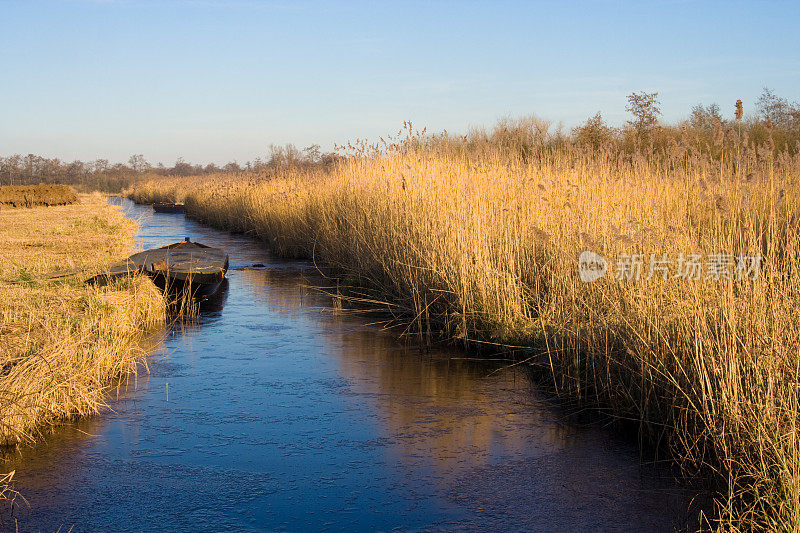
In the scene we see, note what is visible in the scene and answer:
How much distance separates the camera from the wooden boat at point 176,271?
29.1 ft

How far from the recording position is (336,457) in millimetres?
4332

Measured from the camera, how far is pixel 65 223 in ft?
57.4

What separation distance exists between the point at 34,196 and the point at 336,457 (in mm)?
26347

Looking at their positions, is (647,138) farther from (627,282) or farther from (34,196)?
(34,196)

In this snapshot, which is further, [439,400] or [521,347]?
[521,347]

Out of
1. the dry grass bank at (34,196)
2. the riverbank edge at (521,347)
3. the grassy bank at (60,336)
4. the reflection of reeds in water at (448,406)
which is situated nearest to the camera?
the riverbank edge at (521,347)

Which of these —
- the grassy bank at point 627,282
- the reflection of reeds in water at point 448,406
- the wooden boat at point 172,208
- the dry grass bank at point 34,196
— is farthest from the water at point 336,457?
the wooden boat at point 172,208

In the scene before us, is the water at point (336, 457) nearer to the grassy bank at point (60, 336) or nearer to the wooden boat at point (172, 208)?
the grassy bank at point (60, 336)

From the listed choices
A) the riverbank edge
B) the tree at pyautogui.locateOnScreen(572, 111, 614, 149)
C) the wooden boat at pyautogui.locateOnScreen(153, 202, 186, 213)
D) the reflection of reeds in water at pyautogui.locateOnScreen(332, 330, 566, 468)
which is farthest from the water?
the wooden boat at pyautogui.locateOnScreen(153, 202, 186, 213)

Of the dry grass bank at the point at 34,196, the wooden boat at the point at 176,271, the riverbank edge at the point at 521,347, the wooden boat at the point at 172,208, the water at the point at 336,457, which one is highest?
the dry grass bank at the point at 34,196

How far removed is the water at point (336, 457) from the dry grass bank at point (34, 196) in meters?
22.6

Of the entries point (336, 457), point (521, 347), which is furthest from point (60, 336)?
point (521, 347)

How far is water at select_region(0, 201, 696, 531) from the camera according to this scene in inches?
141

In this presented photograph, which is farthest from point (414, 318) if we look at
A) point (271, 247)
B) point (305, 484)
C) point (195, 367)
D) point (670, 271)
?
point (271, 247)
